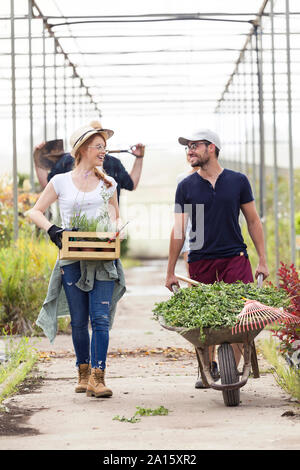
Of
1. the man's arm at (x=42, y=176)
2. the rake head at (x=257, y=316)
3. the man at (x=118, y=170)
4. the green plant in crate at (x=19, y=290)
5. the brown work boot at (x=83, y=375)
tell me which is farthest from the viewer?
the green plant in crate at (x=19, y=290)

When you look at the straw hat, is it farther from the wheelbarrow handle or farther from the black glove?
the wheelbarrow handle

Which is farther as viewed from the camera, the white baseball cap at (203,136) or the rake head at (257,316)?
the white baseball cap at (203,136)

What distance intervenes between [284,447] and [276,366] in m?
2.27

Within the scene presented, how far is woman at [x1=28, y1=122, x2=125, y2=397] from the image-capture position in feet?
17.4

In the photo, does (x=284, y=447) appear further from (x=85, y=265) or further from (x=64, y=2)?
(x=64, y=2)

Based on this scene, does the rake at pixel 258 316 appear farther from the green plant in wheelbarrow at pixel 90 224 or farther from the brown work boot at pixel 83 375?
the brown work boot at pixel 83 375

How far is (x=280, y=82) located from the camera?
56.4 ft

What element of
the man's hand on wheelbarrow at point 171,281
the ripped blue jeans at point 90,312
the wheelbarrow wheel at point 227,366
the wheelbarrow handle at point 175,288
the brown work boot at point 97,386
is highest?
the man's hand on wheelbarrow at point 171,281

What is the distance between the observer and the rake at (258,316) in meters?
4.67

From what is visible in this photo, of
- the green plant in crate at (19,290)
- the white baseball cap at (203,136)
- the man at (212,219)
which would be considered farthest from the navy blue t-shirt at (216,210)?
the green plant in crate at (19,290)

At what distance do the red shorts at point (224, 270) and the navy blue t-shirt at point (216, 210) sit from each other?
0.03 m

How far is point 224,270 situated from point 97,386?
40.4 inches

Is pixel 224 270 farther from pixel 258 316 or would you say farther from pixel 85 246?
pixel 85 246

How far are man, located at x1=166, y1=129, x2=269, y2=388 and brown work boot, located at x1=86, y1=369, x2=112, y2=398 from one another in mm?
649
